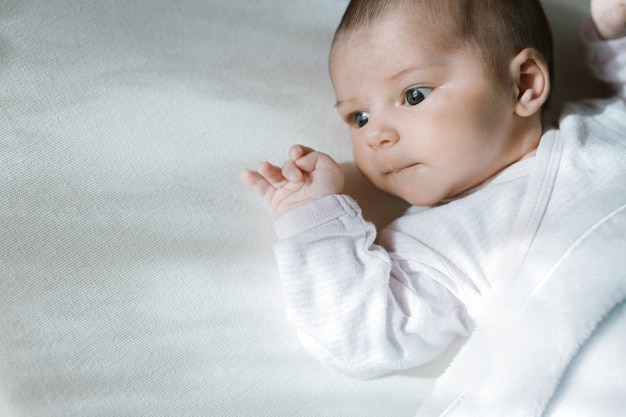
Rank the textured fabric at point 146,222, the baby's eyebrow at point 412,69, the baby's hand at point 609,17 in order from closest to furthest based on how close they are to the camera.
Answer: the textured fabric at point 146,222 → the baby's eyebrow at point 412,69 → the baby's hand at point 609,17

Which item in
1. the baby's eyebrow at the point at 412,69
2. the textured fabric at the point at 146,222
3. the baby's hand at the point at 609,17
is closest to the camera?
the textured fabric at the point at 146,222

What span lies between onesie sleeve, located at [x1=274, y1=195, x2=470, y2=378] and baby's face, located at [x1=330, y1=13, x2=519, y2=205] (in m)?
0.14

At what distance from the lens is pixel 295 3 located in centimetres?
122

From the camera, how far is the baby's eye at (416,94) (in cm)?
98

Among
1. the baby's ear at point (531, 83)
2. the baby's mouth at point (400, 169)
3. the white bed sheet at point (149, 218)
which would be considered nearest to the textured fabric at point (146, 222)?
the white bed sheet at point (149, 218)

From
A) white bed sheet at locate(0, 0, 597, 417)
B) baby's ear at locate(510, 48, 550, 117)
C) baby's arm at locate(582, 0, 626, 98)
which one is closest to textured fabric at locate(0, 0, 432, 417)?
white bed sheet at locate(0, 0, 597, 417)

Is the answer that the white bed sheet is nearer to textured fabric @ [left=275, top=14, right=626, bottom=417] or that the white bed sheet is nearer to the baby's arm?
textured fabric @ [left=275, top=14, right=626, bottom=417]

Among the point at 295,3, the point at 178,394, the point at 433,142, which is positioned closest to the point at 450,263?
the point at 433,142

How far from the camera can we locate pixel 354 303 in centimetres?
92

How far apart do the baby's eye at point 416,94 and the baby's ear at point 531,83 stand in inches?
5.9

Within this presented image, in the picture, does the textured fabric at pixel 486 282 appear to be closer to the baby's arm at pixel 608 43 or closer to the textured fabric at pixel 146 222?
the textured fabric at pixel 146 222

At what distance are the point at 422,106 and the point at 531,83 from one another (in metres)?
0.21

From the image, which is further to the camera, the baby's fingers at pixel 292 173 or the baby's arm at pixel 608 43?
the baby's arm at pixel 608 43

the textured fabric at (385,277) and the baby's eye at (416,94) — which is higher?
the baby's eye at (416,94)
